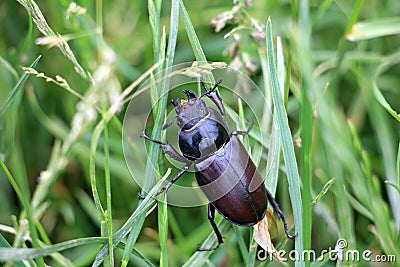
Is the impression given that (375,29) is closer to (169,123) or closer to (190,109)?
(190,109)

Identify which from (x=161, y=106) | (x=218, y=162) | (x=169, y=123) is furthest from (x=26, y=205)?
(x=218, y=162)

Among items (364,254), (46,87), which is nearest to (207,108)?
(364,254)

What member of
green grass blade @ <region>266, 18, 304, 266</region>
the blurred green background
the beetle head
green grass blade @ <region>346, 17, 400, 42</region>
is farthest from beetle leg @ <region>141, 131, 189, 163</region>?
green grass blade @ <region>346, 17, 400, 42</region>

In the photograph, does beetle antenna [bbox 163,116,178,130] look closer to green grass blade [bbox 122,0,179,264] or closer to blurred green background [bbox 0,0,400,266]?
green grass blade [bbox 122,0,179,264]

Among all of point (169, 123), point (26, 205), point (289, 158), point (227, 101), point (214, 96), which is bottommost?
point (26, 205)

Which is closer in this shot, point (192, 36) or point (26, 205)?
point (26, 205)

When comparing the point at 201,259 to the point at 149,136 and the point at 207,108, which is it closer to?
the point at 149,136

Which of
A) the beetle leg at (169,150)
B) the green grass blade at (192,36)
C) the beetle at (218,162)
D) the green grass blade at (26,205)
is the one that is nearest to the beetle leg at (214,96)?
the beetle at (218,162)

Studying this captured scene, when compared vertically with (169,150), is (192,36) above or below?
above
